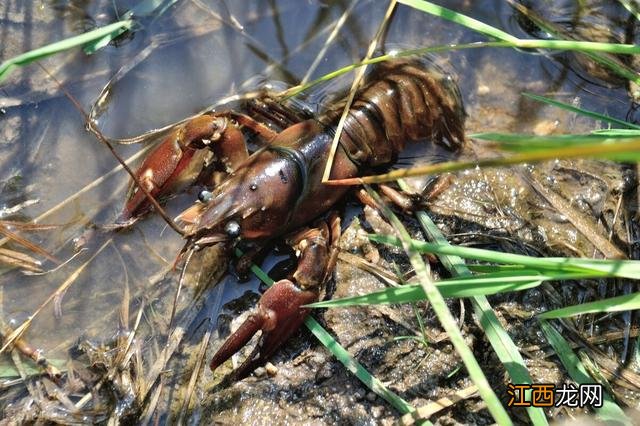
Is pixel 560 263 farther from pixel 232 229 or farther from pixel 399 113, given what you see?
pixel 399 113

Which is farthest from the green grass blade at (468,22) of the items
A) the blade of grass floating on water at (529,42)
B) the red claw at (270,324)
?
the red claw at (270,324)

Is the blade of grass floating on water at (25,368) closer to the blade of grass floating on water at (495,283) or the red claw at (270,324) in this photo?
the red claw at (270,324)

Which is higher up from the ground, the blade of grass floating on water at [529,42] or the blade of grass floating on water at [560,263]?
the blade of grass floating on water at [529,42]

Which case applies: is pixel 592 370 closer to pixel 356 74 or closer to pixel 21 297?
pixel 356 74

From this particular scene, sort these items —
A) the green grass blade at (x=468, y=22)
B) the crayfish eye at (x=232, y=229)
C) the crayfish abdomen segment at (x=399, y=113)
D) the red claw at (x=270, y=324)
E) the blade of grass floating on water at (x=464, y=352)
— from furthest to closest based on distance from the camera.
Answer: the crayfish abdomen segment at (x=399, y=113) < the crayfish eye at (x=232, y=229) < the red claw at (x=270, y=324) < the green grass blade at (x=468, y=22) < the blade of grass floating on water at (x=464, y=352)

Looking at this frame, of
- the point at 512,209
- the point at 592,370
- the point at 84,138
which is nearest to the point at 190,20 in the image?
the point at 84,138

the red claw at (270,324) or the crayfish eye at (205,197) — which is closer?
the red claw at (270,324)

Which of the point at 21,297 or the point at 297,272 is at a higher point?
the point at 21,297
